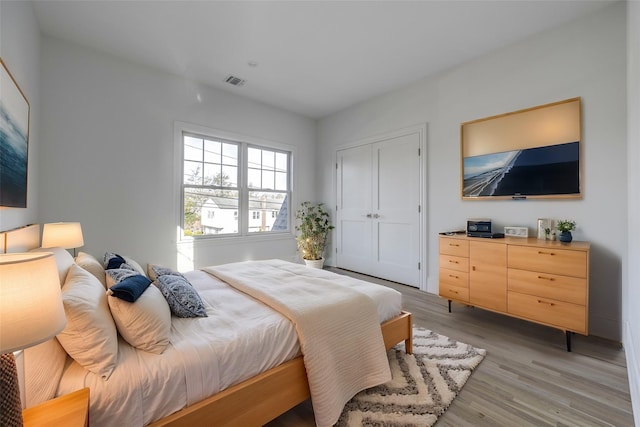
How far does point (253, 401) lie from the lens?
1.29 meters

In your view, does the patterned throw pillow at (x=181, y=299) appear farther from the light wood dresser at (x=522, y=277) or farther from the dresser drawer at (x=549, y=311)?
the dresser drawer at (x=549, y=311)

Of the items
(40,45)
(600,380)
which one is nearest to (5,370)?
(600,380)

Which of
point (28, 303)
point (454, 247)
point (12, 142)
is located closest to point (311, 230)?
point (454, 247)

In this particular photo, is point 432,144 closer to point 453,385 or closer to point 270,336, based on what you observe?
point 453,385

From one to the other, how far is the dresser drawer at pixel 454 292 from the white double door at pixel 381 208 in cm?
82

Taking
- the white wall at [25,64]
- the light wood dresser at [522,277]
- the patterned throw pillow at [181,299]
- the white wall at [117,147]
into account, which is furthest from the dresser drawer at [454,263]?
the white wall at [25,64]

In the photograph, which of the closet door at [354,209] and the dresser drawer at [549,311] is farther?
the closet door at [354,209]

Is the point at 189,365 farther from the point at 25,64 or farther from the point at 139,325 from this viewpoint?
the point at 25,64

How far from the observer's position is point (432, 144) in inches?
142

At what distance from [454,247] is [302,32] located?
266 centimetres

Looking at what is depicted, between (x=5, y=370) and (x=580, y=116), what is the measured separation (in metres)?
3.90

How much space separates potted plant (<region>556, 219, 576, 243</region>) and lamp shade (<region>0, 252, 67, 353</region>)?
3.32 metres

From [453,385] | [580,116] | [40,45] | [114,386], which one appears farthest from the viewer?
[40,45]

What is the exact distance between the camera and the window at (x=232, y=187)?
12.5 ft
